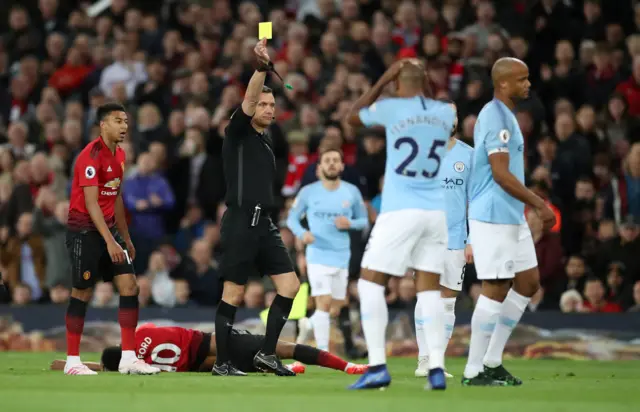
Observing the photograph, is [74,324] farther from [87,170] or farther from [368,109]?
[368,109]

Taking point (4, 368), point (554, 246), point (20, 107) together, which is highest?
point (20, 107)

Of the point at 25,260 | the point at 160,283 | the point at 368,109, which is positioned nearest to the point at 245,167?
the point at 368,109

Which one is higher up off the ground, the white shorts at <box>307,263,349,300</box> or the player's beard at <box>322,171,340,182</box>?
the player's beard at <box>322,171,340,182</box>

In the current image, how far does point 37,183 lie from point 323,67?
4.90m

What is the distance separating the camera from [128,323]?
11125mm

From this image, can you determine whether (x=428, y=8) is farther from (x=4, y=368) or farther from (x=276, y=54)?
(x=4, y=368)

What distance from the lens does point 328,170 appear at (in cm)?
1477

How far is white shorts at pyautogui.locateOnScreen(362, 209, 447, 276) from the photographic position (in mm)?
8688

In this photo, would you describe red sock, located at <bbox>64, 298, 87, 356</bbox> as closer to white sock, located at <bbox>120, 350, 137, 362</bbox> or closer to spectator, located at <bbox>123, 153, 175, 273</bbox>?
white sock, located at <bbox>120, 350, 137, 362</bbox>

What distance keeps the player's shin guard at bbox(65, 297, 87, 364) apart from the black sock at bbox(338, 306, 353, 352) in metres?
5.17

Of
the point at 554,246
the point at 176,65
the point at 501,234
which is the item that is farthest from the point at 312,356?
the point at 176,65

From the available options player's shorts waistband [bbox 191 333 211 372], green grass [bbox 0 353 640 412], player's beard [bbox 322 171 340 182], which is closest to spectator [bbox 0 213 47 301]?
player's beard [bbox 322 171 340 182]

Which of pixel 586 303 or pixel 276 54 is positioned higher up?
pixel 276 54

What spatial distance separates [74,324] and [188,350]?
1087mm
